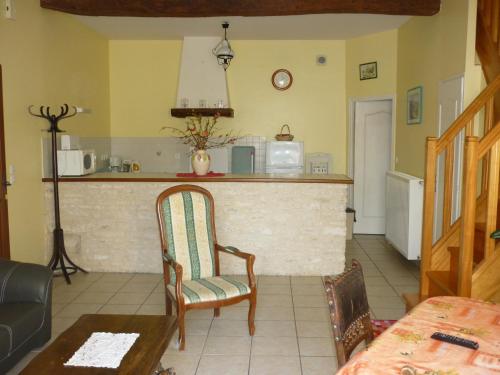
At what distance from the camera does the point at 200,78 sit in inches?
262

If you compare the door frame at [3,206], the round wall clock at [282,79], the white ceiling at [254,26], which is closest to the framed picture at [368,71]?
the white ceiling at [254,26]

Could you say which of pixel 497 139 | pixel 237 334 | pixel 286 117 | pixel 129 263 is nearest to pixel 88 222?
pixel 129 263

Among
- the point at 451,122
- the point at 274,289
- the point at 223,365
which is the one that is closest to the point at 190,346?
the point at 223,365

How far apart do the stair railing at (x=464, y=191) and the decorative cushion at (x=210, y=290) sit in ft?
4.15

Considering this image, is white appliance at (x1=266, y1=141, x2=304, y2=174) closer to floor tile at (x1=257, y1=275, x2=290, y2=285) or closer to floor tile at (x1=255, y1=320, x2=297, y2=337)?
floor tile at (x1=257, y1=275, x2=290, y2=285)

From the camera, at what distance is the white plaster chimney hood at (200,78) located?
21.7 ft

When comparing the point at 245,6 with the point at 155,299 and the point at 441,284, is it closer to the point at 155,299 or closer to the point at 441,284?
the point at 155,299

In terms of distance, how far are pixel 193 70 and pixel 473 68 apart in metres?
3.73

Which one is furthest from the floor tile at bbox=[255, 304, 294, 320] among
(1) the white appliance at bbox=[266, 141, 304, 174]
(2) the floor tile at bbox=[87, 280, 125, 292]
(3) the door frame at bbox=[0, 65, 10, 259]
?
(1) the white appliance at bbox=[266, 141, 304, 174]

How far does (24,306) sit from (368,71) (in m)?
5.24

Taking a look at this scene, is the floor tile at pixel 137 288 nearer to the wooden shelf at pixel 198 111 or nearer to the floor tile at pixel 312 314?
the floor tile at pixel 312 314

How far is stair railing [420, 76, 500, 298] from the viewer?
262cm

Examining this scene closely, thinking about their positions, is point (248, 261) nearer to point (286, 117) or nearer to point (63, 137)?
point (63, 137)

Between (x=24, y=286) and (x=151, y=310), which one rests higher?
(x=24, y=286)
